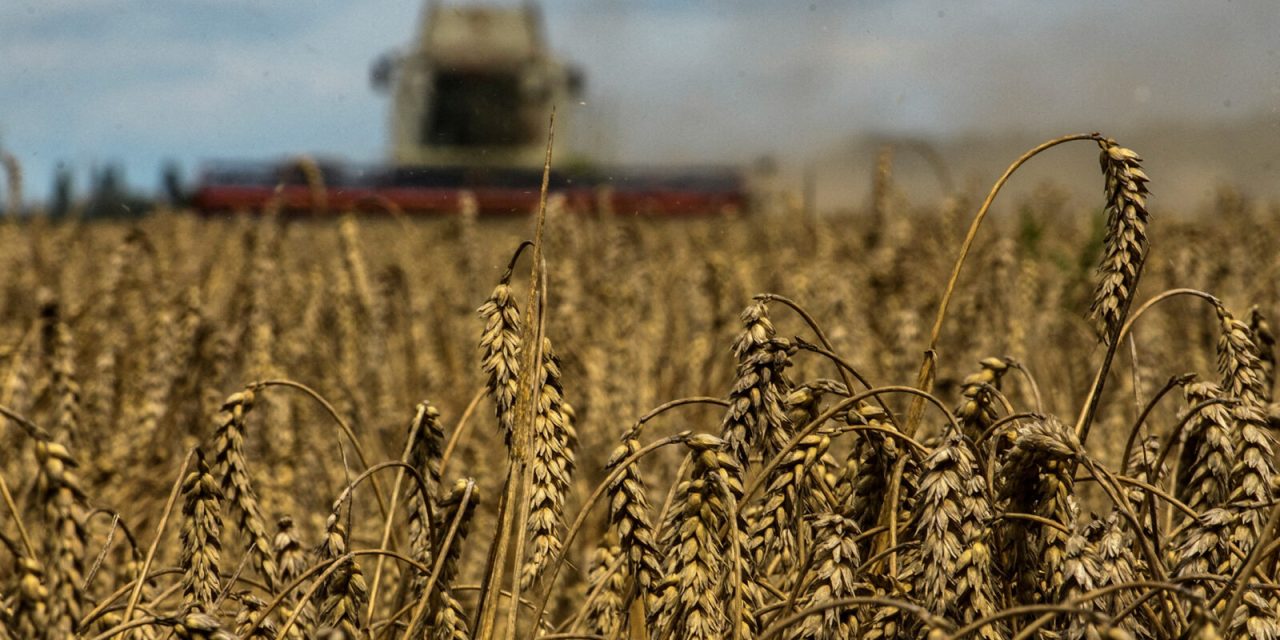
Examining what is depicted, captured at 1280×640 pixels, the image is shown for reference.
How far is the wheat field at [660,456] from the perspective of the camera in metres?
1.50

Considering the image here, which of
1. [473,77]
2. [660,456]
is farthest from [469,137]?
[660,456]

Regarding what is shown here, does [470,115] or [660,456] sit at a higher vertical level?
[470,115]

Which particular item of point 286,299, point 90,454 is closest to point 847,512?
point 90,454

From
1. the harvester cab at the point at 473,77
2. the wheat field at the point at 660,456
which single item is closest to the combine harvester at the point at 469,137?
the harvester cab at the point at 473,77

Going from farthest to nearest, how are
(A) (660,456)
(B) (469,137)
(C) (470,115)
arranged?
(B) (469,137) < (C) (470,115) < (A) (660,456)

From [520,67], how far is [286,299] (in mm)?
13090

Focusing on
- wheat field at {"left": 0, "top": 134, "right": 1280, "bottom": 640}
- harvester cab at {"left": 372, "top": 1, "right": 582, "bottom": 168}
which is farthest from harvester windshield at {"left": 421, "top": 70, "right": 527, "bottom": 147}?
wheat field at {"left": 0, "top": 134, "right": 1280, "bottom": 640}

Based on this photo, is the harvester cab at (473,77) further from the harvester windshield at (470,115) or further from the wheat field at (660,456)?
the wheat field at (660,456)

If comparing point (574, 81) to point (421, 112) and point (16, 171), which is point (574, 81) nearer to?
point (421, 112)

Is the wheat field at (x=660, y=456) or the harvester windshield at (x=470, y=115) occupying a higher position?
the harvester windshield at (x=470, y=115)

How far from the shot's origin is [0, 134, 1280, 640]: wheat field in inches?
59.0

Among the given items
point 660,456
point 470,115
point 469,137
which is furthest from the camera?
point 469,137

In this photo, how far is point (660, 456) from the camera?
3.64 m

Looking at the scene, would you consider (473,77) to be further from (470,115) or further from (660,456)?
(660,456)
